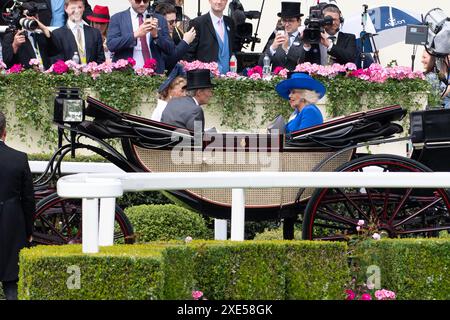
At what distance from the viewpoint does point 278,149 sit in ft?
31.1

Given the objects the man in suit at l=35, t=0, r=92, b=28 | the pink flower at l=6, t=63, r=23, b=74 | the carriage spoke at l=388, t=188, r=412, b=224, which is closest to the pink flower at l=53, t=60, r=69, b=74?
the pink flower at l=6, t=63, r=23, b=74

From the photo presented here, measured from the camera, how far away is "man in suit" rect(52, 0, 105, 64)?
1434 cm

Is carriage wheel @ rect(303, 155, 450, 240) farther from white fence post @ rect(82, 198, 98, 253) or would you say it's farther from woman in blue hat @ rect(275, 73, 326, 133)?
white fence post @ rect(82, 198, 98, 253)

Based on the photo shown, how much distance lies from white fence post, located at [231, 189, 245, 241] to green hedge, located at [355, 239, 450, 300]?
3.01 feet

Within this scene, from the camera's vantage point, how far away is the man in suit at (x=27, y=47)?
14312 mm

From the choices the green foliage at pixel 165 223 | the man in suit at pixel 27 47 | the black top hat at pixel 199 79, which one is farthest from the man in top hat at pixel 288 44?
the green foliage at pixel 165 223

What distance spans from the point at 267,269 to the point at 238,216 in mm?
1015

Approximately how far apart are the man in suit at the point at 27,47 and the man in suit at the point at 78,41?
108mm

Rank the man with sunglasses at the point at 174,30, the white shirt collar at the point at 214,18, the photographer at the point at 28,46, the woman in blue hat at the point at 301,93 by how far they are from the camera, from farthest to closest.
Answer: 1. the white shirt collar at the point at 214,18
2. the man with sunglasses at the point at 174,30
3. the photographer at the point at 28,46
4. the woman in blue hat at the point at 301,93

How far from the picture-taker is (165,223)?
1096 centimetres

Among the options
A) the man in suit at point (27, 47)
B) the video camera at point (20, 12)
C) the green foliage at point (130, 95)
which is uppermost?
the video camera at point (20, 12)

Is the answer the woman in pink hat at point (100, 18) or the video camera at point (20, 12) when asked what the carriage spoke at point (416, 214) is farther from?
the woman in pink hat at point (100, 18)
